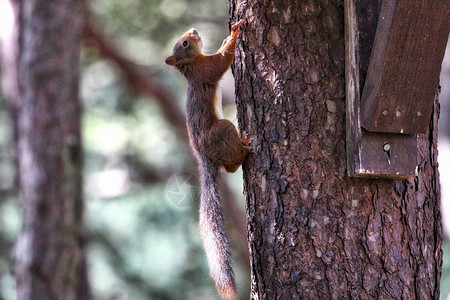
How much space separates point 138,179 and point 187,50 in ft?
15.9

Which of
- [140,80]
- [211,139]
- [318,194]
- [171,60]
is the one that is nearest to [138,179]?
[140,80]

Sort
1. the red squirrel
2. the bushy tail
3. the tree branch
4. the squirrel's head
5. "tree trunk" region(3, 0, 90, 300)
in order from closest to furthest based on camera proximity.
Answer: the bushy tail
the red squirrel
the squirrel's head
"tree trunk" region(3, 0, 90, 300)
the tree branch

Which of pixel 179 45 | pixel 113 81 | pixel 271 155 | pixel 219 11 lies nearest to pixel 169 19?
pixel 219 11

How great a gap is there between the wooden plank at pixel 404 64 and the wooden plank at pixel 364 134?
3cm

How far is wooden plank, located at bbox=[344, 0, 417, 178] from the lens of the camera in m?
2.15

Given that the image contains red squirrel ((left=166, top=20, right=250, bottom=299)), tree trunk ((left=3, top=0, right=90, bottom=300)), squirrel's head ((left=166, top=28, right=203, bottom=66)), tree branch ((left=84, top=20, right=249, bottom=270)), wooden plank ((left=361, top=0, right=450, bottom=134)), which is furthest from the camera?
tree branch ((left=84, top=20, right=249, bottom=270))

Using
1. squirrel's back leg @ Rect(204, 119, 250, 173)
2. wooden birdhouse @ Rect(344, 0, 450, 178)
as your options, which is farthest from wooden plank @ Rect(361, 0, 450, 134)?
squirrel's back leg @ Rect(204, 119, 250, 173)

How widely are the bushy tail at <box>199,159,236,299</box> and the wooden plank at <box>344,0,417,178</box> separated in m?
0.57

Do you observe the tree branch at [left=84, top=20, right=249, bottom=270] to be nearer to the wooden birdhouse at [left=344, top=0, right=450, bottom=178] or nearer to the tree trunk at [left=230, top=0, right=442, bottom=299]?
the tree trunk at [left=230, top=0, right=442, bottom=299]

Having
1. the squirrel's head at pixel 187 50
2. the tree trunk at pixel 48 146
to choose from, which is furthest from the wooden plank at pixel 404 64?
the tree trunk at pixel 48 146

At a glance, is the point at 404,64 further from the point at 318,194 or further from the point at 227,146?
the point at 227,146

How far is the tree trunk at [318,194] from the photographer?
217 centimetres

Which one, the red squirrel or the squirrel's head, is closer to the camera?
the red squirrel

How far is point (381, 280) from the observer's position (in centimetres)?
215
